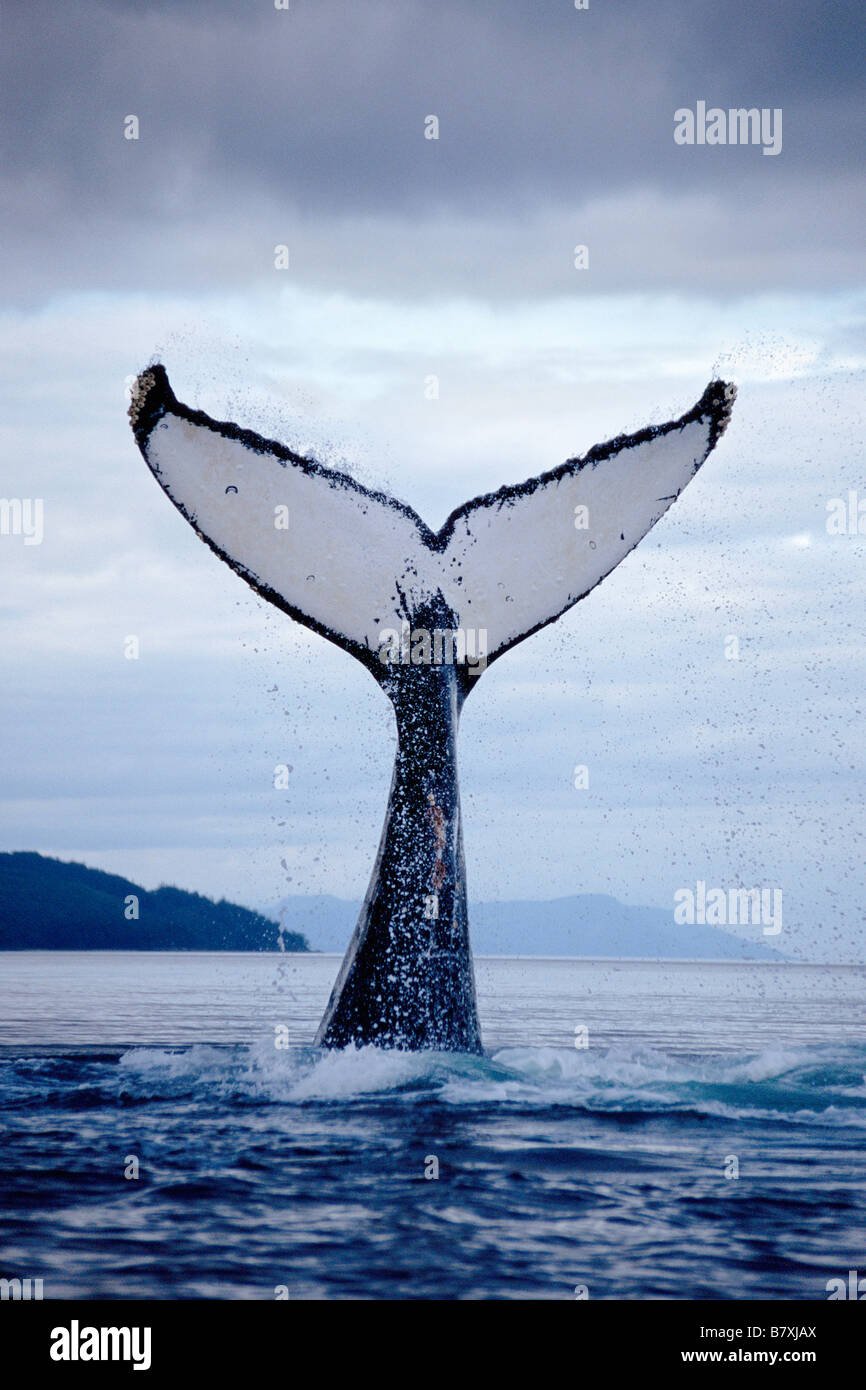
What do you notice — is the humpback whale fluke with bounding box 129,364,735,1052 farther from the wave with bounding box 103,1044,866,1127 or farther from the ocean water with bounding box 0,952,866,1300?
the ocean water with bounding box 0,952,866,1300

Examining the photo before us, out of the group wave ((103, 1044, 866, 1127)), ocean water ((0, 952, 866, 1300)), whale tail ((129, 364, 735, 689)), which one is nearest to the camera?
ocean water ((0, 952, 866, 1300))

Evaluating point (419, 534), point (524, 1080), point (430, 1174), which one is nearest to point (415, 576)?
point (419, 534)

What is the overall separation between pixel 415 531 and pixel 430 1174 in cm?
379

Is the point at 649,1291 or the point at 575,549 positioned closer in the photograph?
the point at 649,1291

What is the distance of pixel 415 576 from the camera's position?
28.4 feet

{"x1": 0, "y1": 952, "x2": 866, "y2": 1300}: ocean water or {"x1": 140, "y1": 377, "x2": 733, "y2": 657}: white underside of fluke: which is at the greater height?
{"x1": 140, "y1": 377, "x2": 733, "y2": 657}: white underside of fluke

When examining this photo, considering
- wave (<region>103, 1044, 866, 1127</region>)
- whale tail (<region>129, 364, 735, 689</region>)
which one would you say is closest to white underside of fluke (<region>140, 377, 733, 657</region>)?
whale tail (<region>129, 364, 735, 689</region>)

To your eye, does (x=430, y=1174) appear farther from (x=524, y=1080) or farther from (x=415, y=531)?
(x=415, y=531)

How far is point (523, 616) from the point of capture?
28.9ft

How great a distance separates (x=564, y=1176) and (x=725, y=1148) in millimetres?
1453

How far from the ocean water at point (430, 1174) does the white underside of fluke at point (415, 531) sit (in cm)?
278

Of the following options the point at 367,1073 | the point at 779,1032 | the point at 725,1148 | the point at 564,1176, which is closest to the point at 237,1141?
the point at 367,1073

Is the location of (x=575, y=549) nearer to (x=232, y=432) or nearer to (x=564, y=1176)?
(x=232, y=432)

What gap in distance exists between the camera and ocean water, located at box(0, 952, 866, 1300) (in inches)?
238
